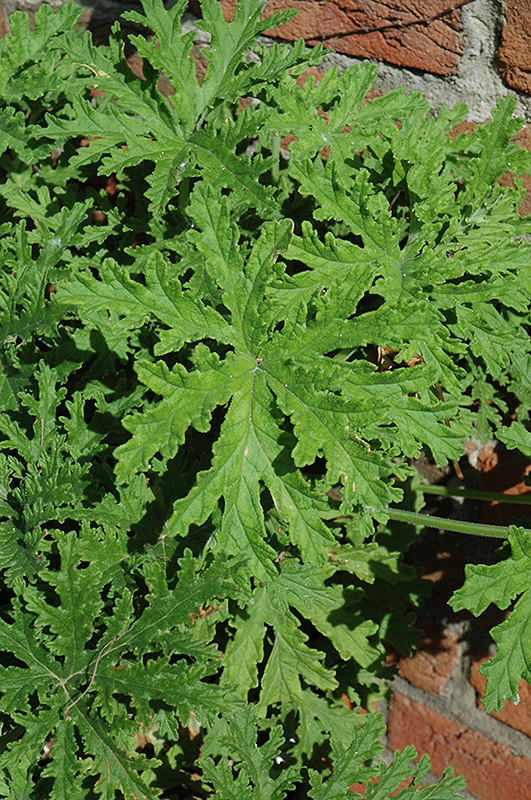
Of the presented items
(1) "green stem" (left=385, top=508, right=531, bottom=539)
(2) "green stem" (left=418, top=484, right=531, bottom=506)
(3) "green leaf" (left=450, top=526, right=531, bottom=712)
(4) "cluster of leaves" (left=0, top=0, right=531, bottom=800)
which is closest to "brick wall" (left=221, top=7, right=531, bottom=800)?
(4) "cluster of leaves" (left=0, top=0, right=531, bottom=800)

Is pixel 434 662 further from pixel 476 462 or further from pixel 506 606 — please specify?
pixel 506 606

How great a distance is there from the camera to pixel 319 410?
3.72ft

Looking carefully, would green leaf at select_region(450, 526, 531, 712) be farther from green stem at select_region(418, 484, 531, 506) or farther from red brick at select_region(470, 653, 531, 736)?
red brick at select_region(470, 653, 531, 736)

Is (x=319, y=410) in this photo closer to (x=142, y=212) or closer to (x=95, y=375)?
(x=95, y=375)

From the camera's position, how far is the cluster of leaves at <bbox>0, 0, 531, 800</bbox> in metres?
1.16

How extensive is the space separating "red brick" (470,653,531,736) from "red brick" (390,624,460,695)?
0.06 meters

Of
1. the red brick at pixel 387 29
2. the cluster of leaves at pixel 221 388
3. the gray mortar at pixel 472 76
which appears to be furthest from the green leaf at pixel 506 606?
the red brick at pixel 387 29

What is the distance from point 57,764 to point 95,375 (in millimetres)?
711

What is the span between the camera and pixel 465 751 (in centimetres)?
197

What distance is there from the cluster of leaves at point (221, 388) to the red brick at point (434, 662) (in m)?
0.32

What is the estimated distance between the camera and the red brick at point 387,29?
1643 mm

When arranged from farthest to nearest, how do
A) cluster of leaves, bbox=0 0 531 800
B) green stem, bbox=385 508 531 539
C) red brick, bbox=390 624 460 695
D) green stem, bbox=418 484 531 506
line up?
red brick, bbox=390 624 460 695, green stem, bbox=418 484 531 506, green stem, bbox=385 508 531 539, cluster of leaves, bbox=0 0 531 800

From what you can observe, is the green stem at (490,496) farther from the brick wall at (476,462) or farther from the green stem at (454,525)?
the brick wall at (476,462)

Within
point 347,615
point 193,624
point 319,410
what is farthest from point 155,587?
point 347,615
